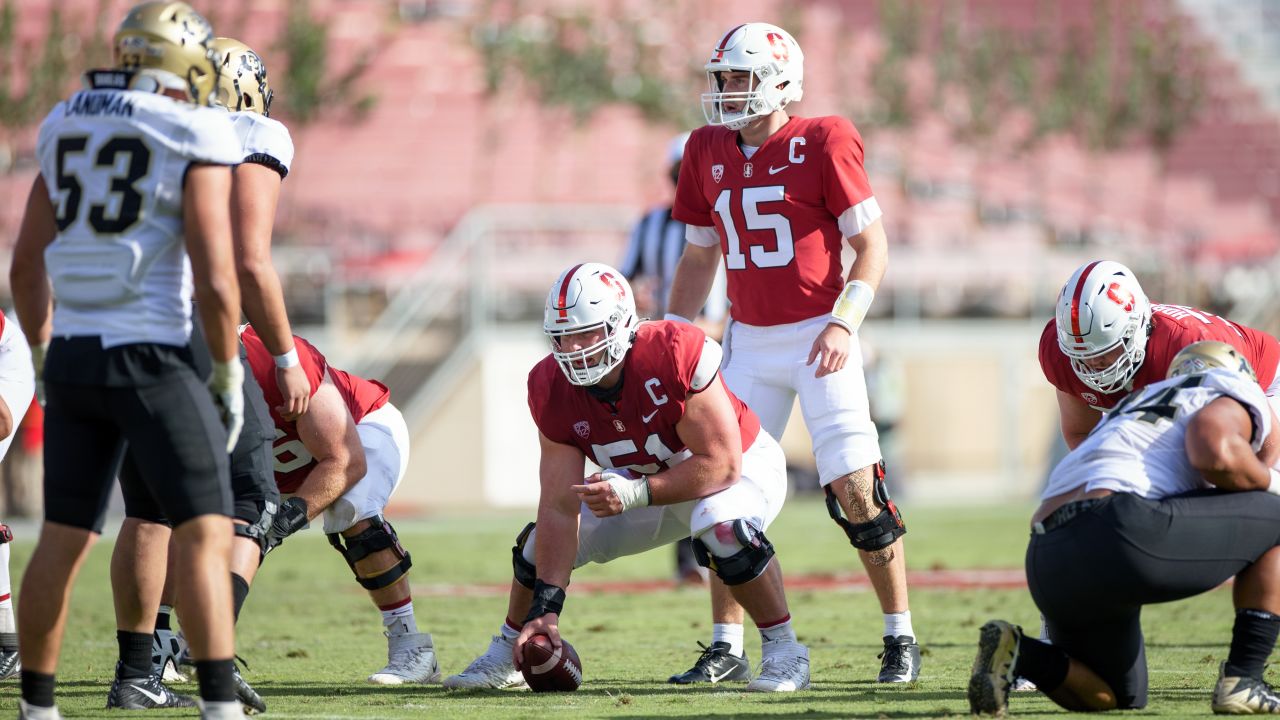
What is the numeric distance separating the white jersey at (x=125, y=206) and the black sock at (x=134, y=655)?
1346mm

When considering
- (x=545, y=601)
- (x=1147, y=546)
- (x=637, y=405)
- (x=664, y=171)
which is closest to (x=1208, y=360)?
(x=1147, y=546)

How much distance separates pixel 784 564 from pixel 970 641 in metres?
4.25

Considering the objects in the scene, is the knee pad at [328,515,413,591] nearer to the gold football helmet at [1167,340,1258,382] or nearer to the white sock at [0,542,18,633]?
the white sock at [0,542,18,633]

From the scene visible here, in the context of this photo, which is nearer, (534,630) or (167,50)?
(167,50)

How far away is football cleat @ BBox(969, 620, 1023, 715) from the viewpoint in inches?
181

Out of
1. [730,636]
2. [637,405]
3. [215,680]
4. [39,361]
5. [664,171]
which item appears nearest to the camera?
[215,680]

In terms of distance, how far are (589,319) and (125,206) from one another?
1.65m

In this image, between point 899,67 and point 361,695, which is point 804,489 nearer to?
point 899,67

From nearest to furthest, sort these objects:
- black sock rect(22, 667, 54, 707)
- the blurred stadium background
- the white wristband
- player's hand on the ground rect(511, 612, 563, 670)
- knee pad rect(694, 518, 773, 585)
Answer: black sock rect(22, 667, 54, 707), the white wristband, player's hand on the ground rect(511, 612, 563, 670), knee pad rect(694, 518, 773, 585), the blurred stadium background

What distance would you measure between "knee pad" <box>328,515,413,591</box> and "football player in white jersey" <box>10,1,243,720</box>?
1592 millimetres

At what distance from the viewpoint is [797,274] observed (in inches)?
244

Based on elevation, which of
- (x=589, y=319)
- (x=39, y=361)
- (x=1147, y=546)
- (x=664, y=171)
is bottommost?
(x=1147, y=546)

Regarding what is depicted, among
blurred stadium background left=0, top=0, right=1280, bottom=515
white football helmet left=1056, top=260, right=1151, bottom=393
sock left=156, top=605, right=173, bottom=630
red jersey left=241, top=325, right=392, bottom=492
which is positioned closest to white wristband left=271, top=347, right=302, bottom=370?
red jersey left=241, top=325, right=392, bottom=492

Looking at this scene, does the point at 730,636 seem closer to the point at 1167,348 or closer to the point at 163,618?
the point at 1167,348
